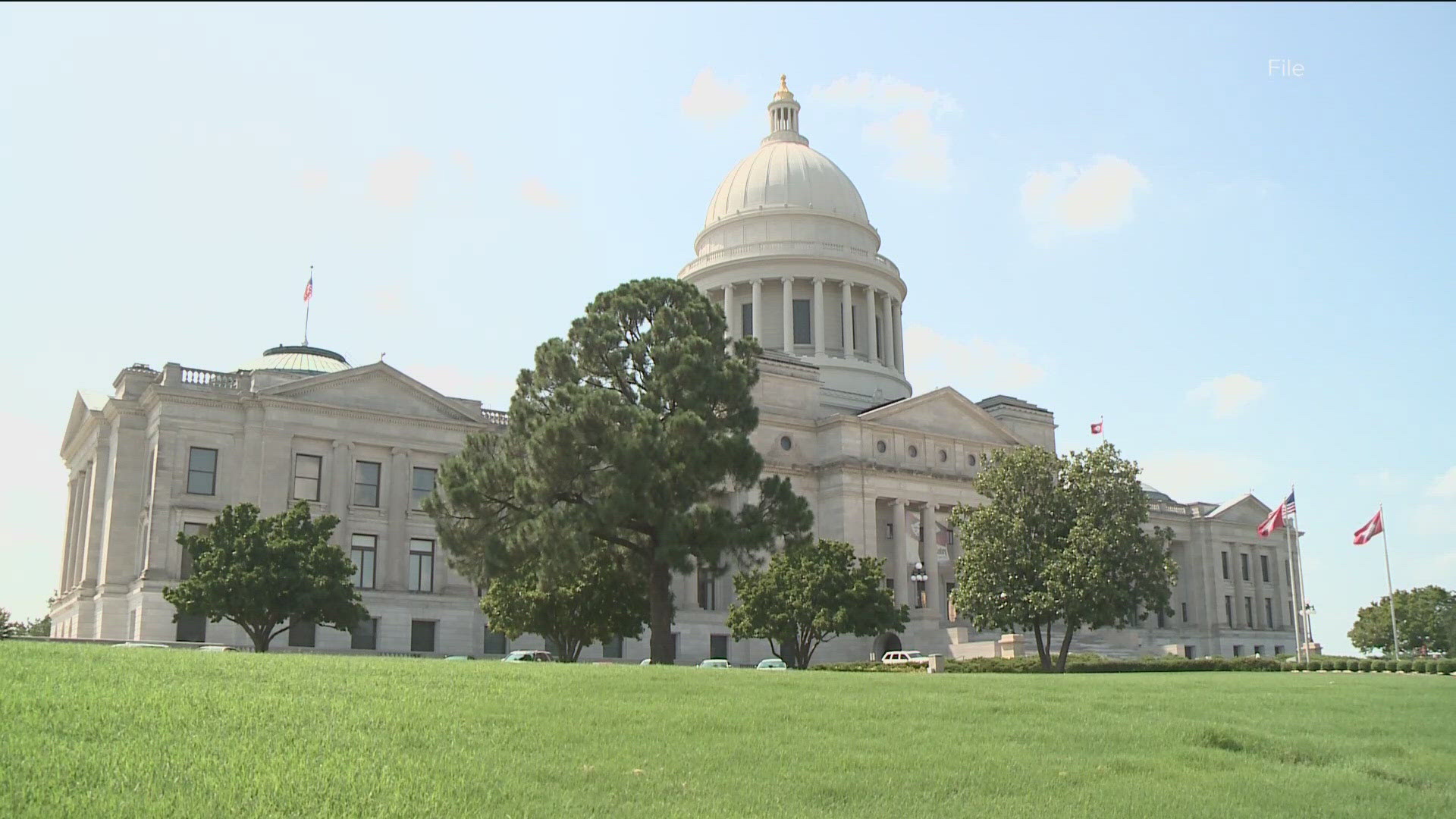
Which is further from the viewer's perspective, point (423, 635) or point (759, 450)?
point (759, 450)

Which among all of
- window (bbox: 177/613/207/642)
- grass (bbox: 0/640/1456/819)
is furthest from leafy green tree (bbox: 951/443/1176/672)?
window (bbox: 177/613/207/642)

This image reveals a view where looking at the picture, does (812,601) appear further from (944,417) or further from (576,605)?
(944,417)

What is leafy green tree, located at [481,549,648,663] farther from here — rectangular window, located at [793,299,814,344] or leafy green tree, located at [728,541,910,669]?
rectangular window, located at [793,299,814,344]

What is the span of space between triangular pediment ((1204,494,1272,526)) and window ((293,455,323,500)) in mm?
69002

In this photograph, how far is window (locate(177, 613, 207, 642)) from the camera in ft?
184

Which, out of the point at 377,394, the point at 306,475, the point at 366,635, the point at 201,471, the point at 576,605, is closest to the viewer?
the point at 576,605

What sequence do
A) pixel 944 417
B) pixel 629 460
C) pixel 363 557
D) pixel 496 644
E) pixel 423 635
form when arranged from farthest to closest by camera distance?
pixel 944 417 → pixel 496 644 → pixel 423 635 → pixel 363 557 → pixel 629 460

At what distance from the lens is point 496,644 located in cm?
6425

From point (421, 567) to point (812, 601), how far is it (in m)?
22.2

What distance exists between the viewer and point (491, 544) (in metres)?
36.7

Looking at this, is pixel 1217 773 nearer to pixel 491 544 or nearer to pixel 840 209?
pixel 491 544

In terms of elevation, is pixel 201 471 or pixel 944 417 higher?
pixel 944 417

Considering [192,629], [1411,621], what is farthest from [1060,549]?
[1411,621]

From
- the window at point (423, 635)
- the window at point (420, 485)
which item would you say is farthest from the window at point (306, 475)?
the window at point (423, 635)
